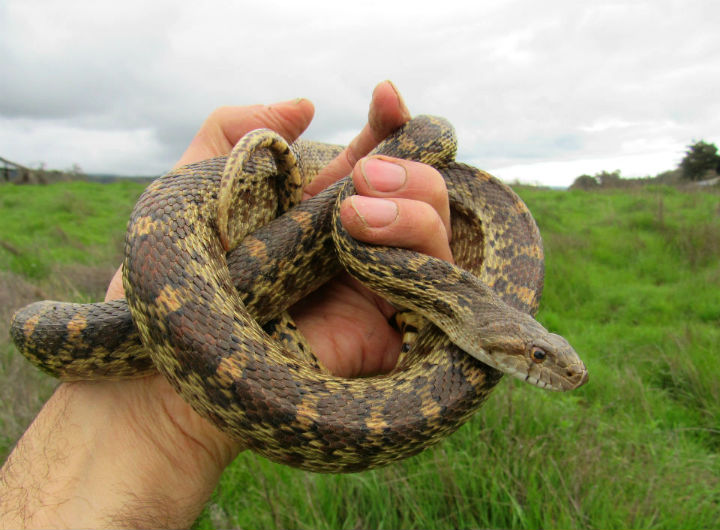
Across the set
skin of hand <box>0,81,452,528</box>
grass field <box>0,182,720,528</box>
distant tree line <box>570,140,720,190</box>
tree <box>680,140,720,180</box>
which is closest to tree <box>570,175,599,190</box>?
distant tree line <box>570,140,720,190</box>

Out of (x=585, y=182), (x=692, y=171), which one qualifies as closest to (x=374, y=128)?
(x=585, y=182)

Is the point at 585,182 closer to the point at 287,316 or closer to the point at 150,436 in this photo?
the point at 287,316

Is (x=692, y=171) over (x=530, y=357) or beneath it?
over

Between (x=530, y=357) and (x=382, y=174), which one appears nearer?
(x=530, y=357)

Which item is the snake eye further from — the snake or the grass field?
the grass field

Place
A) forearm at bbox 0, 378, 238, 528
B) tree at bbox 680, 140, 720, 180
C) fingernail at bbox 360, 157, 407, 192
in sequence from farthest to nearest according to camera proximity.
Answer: tree at bbox 680, 140, 720, 180
fingernail at bbox 360, 157, 407, 192
forearm at bbox 0, 378, 238, 528

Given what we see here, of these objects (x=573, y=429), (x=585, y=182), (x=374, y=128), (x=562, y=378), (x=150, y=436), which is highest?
(x=585, y=182)

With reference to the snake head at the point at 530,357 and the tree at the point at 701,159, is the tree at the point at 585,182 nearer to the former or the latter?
the tree at the point at 701,159

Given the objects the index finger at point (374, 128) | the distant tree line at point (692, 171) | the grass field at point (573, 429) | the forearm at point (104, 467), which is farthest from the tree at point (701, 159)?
the forearm at point (104, 467)
